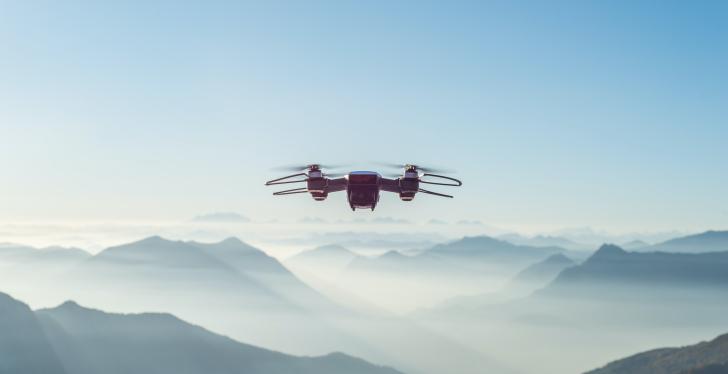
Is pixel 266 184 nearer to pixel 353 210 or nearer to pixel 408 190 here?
pixel 353 210

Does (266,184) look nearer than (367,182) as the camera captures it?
Yes

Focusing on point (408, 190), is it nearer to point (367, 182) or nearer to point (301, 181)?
point (367, 182)

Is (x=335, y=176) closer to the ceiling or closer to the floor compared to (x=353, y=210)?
closer to the ceiling

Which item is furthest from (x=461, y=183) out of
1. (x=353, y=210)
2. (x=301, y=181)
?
(x=301, y=181)

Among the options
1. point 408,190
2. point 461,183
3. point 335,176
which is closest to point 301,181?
point 335,176

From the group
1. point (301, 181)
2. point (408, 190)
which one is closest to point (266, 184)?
point (301, 181)

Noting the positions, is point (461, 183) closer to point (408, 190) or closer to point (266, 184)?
point (408, 190)

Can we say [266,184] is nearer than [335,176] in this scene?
Yes
